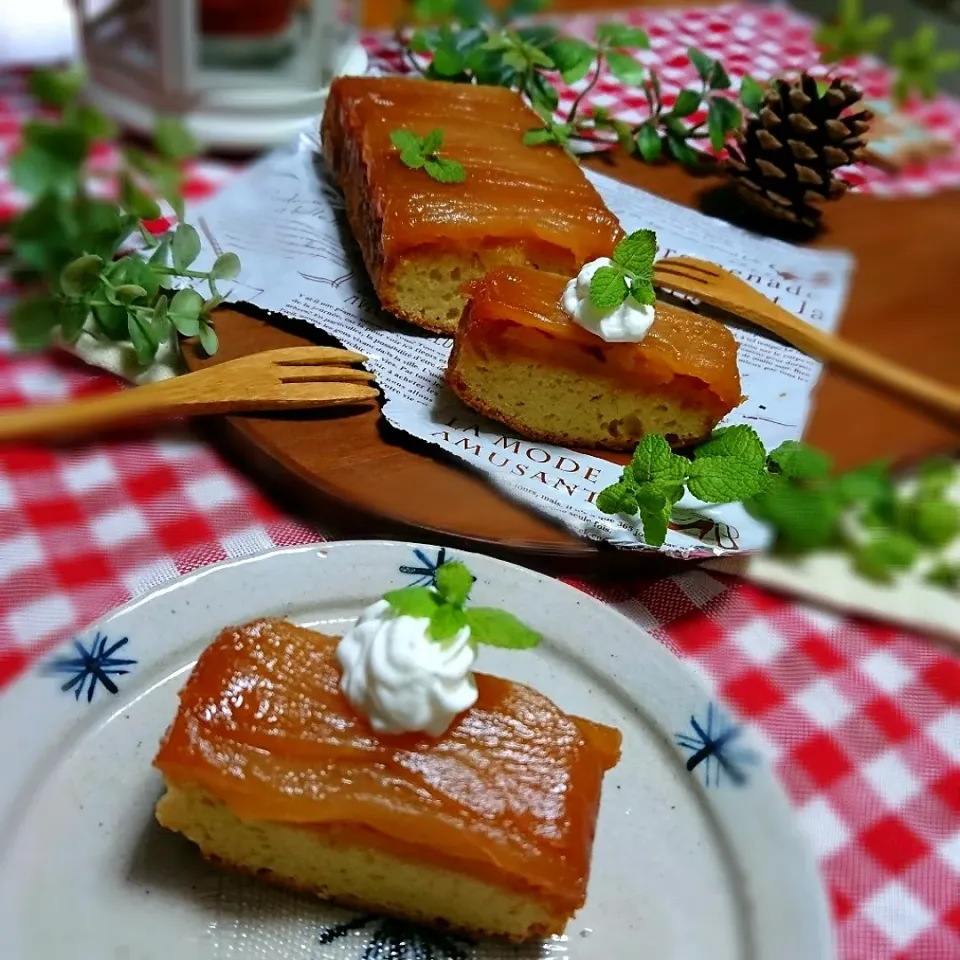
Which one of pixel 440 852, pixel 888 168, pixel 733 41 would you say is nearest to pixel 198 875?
pixel 440 852

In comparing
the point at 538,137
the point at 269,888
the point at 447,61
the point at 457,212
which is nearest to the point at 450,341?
the point at 457,212

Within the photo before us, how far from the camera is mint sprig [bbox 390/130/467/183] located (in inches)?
28.8

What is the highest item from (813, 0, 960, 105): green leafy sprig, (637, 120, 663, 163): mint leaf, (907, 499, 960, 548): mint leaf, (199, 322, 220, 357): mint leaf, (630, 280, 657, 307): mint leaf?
(813, 0, 960, 105): green leafy sprig

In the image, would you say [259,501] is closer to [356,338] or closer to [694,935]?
[356,338]

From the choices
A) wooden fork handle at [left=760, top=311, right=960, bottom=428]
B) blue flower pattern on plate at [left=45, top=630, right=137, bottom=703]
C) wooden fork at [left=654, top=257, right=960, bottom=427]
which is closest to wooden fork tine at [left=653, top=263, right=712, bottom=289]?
wooden fork at [left=654, top=257, right=960, bottom=427]

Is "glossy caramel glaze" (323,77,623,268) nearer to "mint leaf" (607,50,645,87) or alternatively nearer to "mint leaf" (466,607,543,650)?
"mint leaf" (607,50,645,87)

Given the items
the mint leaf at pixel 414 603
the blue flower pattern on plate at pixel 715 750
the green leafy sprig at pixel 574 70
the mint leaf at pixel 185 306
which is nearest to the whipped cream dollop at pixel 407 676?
the mint leaf at pixel 414 603

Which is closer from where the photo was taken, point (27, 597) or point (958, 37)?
point (27, 597)

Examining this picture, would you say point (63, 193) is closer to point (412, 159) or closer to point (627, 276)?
point (627, 276)

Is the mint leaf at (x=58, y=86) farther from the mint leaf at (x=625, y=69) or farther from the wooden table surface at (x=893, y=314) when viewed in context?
the mint leaf at (x=625, y=69)

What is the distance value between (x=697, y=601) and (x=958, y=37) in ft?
1.19

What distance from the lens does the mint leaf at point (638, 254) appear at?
0.61 metres

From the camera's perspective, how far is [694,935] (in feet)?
1.29

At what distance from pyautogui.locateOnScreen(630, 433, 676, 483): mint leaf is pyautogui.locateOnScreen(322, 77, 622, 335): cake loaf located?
7.4 inches
